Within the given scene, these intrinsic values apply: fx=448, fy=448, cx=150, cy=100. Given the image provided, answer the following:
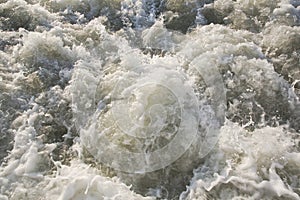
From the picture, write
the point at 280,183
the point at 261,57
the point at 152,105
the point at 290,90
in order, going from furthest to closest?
1. the point at 261,57
2. the point at 290,90
3. the point at 152,105
4. the point at 280,183

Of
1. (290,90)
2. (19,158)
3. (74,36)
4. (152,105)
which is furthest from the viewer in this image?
(74,36)

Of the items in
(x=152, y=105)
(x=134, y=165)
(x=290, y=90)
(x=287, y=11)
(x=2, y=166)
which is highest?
(x=287, y=11)

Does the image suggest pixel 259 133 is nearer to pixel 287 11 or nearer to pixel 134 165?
pixel 134 165

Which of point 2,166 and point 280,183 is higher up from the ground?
Result: point 280,183

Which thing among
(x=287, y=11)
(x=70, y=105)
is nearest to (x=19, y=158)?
(x=70, y=105)

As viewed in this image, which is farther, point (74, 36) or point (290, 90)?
point (74, 36)

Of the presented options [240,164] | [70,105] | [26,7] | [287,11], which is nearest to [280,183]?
[240,164]
